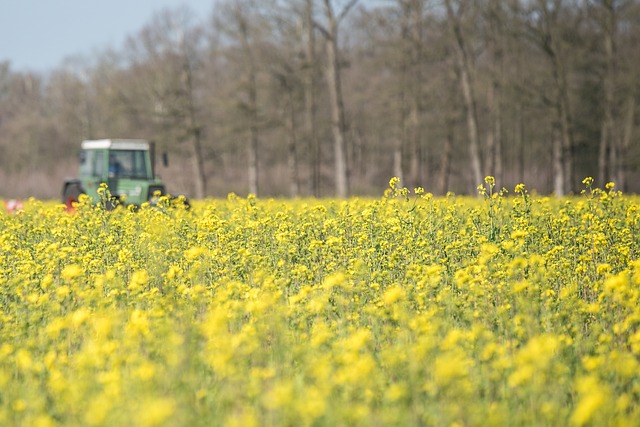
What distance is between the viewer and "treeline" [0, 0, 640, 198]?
27.6 meters

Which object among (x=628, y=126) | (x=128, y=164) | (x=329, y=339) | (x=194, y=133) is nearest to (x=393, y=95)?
(x=194, y=133)

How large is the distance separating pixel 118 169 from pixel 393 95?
1825 cm

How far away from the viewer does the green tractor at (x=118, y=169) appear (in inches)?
715

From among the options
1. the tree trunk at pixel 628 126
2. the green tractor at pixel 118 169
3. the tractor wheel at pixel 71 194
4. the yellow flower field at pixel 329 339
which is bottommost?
the yellow flower field at pixel 329 339

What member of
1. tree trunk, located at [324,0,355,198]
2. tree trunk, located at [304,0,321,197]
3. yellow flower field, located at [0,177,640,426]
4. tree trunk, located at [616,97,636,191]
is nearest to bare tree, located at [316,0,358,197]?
tree trunk, located at [324,0,355,198]

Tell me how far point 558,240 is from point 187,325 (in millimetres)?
5574

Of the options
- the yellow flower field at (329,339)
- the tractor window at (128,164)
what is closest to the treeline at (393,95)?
the tractor window at (128,164)

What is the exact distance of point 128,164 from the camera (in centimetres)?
1869

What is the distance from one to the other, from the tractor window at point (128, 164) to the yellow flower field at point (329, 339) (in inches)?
381

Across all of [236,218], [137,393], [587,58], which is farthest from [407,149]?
[137,393]

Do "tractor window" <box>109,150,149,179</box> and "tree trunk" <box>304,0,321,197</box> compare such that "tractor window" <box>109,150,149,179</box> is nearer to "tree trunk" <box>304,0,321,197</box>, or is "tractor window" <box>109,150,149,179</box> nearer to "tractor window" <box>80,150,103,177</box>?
"tractor window" <box>80,150,103,177</box>

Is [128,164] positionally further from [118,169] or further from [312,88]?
[312,88]

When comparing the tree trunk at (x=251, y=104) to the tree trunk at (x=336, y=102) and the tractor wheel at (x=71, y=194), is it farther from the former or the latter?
the tractor wheel at (x=71, y=194)

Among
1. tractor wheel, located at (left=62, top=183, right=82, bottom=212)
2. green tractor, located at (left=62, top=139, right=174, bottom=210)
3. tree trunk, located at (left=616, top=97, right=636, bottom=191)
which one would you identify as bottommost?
tractor wheel, located at (left=62, top=183, right=82, bottom=212)
